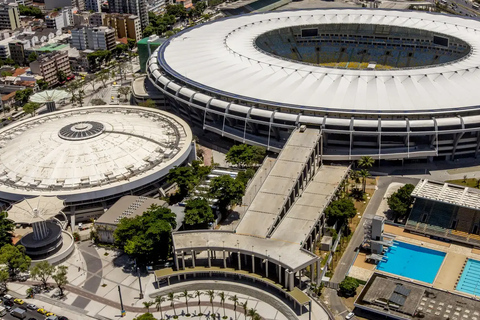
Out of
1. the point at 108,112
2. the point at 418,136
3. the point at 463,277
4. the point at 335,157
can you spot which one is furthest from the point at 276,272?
the point at 108,112

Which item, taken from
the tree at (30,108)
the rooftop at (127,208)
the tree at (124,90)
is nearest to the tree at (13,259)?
the rooftop at (127,208)

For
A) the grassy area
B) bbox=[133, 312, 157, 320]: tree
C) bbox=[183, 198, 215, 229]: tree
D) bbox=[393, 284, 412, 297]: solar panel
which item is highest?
bbox=[183, 198, 215, 229]: tree

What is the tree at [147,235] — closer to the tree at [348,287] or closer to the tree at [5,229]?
the tree at [5,229]

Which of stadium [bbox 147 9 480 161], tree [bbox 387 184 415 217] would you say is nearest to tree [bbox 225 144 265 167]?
stadium [bbox 147 9 480 161]

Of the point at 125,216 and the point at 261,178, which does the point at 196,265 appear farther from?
the point at 261,178

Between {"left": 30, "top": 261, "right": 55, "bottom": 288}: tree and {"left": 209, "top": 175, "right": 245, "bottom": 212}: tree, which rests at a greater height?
{"left": 209, "top": 175, "right": 245, "bottom": 212}: tree

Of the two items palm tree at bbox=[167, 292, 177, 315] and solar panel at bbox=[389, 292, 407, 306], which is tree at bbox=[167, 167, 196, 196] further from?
solar panel at bbox=[389, 292, 407, 306]
